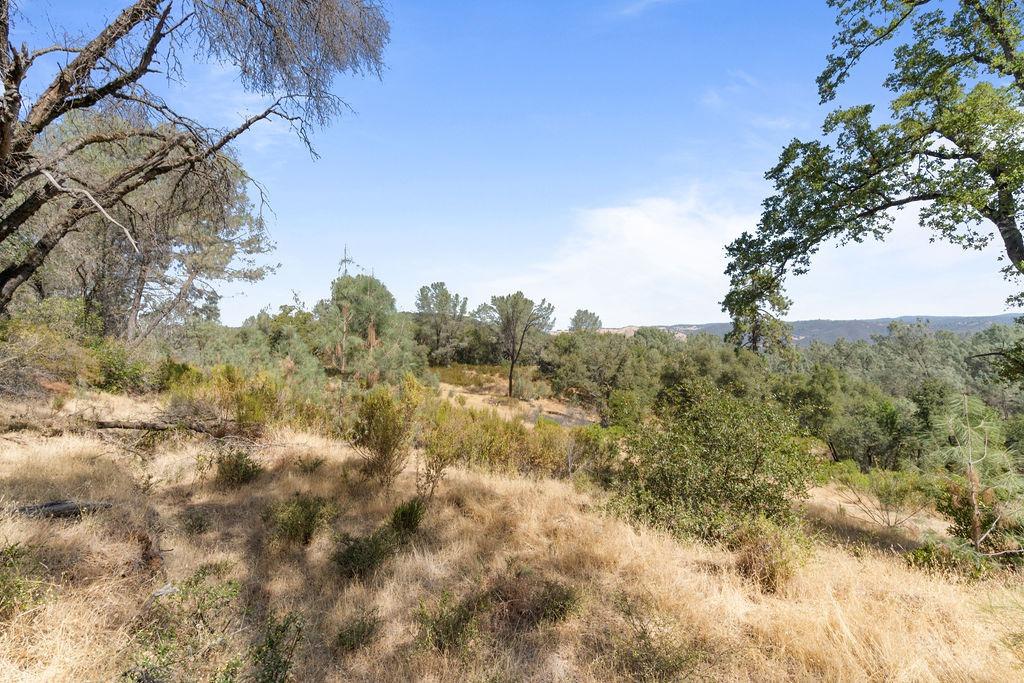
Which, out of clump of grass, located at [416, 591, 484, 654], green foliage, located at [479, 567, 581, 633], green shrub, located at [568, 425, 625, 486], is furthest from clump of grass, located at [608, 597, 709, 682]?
green shrub, located at [568, 425, 625, 486]

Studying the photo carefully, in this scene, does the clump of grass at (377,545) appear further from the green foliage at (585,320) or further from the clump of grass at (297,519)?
the green foliage at (585,320)

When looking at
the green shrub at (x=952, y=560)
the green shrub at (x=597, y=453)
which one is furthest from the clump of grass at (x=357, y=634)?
the green shrub at (x=952, y=560)

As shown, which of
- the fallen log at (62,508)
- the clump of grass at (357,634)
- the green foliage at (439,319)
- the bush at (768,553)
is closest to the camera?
the clump of grass at (357,634)

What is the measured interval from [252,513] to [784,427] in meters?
7.01

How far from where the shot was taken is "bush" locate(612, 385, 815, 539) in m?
5.21

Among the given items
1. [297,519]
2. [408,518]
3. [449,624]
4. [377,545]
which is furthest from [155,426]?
[449,624]

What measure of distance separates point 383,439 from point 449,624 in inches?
159

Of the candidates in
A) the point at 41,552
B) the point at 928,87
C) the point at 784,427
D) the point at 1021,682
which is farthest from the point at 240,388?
the point at 928,87

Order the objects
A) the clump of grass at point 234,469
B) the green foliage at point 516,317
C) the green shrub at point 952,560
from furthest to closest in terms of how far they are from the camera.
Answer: the green foliage at point 516,317, the clump of grass at point 234,469, the green shrub at point 952,560

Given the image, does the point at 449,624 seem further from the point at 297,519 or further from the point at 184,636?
the point at 297,519

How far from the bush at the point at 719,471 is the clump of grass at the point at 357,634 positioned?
10.7ft

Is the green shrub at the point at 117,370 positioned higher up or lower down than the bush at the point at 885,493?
higher up

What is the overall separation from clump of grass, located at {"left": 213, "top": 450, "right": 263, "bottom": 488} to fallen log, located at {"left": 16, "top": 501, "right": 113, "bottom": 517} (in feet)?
8.10

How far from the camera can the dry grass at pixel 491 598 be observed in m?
2.53
